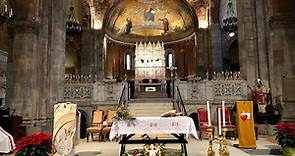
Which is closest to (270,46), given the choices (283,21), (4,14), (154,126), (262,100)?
(283,21)

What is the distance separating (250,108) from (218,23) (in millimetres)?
13877

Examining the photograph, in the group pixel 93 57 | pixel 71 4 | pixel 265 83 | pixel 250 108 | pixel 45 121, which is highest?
pixel 71 4

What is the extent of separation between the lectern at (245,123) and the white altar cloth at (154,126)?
2.33m

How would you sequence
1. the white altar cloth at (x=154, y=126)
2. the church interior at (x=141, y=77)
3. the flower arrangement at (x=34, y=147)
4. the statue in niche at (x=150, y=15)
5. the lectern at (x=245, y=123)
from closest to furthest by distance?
1. the flower arrangement at (x=34, y=147)
2. the white altar cloth at (x=154, y=126)
3. the lectern at (x=245, y=123)
4. the church interior at (x=141, y=77)
5. the statue in niche at (x=150, y=15)

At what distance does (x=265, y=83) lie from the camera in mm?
11594

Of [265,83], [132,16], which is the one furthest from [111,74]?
[265,83]

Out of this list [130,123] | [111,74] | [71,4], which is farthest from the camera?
[111,74]

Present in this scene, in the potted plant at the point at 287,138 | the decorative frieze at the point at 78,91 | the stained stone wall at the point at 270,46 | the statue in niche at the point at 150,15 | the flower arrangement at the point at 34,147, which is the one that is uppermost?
the statue in niche at the point at 150,15

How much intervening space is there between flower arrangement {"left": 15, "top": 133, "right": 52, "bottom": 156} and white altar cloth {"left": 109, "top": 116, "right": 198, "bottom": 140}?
65.3 inches

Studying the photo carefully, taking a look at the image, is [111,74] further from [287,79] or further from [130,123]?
[130,123]

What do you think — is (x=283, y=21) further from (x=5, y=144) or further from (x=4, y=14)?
(x=4, y=14)

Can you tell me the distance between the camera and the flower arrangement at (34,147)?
167 inches

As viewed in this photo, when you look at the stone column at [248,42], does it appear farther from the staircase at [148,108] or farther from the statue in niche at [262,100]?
the staircase at [148,108]

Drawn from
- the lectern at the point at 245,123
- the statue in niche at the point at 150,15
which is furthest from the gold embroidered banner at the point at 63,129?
the statue in niche at the point at 150,15
